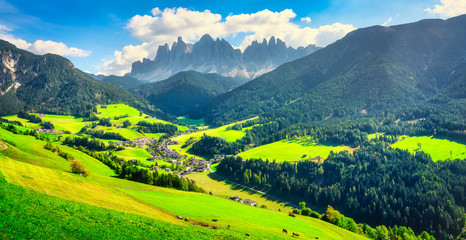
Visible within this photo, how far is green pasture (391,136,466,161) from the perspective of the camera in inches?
5852

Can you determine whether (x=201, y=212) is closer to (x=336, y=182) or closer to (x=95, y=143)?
(x=336, y=182)

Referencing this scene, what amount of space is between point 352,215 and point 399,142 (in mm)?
102454

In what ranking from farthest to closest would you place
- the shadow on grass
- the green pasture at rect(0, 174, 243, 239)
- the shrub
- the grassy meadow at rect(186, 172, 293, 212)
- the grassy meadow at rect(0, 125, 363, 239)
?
the shadow on grass < the grassy meadow at rect(186, 172, 293, 212) < the shrub < the grassy meadow at rect(0, 125, 363, 239) < the green pasture at rect(0, 174, 243, 239)

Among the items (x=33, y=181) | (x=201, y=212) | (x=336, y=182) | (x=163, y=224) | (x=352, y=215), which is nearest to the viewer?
(x=163, y=224)

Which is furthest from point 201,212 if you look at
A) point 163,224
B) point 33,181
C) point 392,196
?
point 392,196

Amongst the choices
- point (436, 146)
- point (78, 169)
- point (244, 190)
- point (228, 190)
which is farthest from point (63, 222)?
point (436, 146)

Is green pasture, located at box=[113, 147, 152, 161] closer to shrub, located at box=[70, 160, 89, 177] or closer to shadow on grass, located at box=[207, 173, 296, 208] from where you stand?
shadow on grass, located at box=[207, 173, 296, 208]

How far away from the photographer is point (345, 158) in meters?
164

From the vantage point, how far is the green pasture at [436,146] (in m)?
149

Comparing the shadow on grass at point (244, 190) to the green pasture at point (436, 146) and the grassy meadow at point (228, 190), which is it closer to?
the grassy meadow at point (228, 190)

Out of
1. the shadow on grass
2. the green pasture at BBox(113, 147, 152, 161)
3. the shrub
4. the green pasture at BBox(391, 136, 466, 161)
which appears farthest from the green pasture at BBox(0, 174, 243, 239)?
the green pasture at BBox(391, 136, 466, 161)

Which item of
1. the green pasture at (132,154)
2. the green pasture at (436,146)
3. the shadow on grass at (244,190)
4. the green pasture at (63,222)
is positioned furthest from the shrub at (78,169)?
the green pasture at (436,146)

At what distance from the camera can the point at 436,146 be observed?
547 feet

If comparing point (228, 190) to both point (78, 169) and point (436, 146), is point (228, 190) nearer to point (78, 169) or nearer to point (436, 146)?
point (78, 169)
